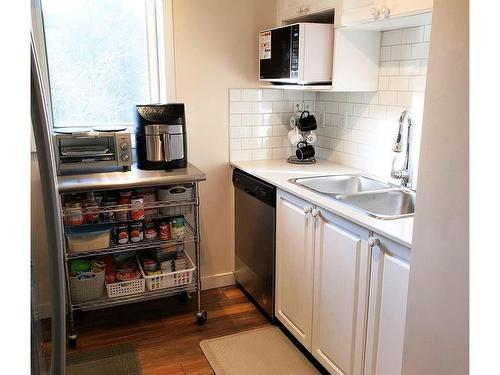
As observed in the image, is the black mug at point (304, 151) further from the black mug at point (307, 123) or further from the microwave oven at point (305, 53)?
the microwave oven at point (305, 53)

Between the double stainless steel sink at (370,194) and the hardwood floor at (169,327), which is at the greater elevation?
the double stainless steel sink at (370,194)

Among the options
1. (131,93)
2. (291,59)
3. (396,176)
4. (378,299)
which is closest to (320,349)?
(378,299)

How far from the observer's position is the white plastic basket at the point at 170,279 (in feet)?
8.63

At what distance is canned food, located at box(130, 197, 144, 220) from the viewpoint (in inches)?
98.0

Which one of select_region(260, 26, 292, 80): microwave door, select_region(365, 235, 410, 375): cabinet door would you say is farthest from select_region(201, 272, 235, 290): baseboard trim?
select_region(365, 235, 410, 375): cabinet door

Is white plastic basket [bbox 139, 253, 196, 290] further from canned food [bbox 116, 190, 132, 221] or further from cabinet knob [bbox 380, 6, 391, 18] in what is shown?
cabinet knob [bbox 380, 6, 391, 18]

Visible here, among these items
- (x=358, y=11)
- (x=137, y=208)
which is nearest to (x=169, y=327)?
(x=137, y=208)

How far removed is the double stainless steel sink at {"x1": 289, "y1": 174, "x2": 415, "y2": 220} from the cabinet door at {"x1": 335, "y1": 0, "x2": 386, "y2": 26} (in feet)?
2.77

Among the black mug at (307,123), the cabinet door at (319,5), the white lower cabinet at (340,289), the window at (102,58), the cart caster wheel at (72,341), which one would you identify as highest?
the cabinet door at (319,5)

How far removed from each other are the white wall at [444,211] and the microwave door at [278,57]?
6.19ft

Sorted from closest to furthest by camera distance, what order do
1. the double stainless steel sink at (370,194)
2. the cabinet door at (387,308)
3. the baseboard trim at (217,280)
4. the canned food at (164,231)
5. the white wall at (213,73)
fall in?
the cabinet door at (387,308) → the double stainless steel sink at (370,194) → the canned food at (164,231) → the white wall at (213,73) → the baseboard trim at (217,280)

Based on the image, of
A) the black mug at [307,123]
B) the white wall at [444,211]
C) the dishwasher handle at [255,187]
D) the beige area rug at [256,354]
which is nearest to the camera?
the white wall at [444,211]

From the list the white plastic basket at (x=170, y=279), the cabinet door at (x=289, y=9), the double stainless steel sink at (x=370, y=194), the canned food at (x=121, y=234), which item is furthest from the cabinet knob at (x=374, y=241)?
the cabinet door at (x=289, y=9)

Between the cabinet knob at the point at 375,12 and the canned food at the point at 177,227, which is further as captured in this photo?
the canned food at the point at 177,227
